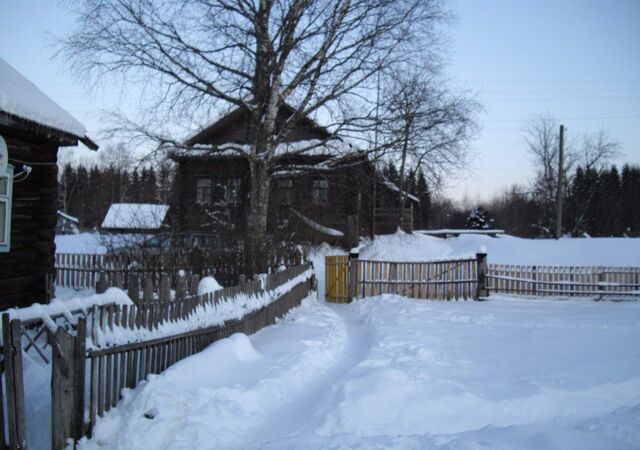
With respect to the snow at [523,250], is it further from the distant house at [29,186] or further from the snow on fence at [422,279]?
the distant house at [29,186]

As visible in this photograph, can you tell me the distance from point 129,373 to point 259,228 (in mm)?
10462

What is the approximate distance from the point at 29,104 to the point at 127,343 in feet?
16.6

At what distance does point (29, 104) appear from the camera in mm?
7836

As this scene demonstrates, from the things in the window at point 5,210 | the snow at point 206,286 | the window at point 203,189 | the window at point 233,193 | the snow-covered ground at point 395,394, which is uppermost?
the window at point 203,189

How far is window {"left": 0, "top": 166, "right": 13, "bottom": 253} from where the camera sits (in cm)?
853

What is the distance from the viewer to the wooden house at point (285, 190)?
18.9 m

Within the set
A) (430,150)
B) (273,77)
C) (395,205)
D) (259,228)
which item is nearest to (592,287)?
(430,150)

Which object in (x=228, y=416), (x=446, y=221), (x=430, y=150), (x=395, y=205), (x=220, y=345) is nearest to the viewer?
(x=228, y=416)

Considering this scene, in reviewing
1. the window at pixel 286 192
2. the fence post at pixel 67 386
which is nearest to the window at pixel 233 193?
the window at pixel 286 192

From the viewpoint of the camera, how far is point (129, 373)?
5.09m

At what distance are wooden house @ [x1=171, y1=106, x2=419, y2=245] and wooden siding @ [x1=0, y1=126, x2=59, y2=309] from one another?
25.8 ft

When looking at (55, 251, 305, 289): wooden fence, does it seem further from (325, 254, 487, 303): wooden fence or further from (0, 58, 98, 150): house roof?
(0, 58, 98, 150): house roof

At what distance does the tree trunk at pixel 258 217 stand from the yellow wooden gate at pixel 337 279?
228cm

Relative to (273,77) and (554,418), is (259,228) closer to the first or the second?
(273,77)
